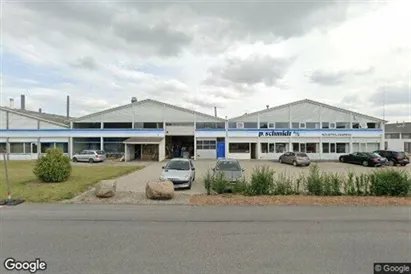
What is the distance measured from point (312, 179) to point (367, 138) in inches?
1213

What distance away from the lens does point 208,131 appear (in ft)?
126

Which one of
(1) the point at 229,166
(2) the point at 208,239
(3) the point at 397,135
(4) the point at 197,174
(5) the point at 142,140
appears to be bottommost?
(4) the point at 197,174

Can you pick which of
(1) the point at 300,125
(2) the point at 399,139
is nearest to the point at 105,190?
(1) the point at 300,125

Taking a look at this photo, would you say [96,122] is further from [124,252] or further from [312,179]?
[124,252]

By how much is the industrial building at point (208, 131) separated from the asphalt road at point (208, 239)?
28.8 metres

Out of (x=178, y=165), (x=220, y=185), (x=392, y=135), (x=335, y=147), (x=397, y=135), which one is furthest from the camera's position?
(x=392, y=135)

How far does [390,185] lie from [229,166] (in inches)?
319

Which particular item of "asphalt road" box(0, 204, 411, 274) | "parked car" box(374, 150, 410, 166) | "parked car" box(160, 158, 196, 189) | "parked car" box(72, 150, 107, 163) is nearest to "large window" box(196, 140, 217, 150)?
"parked car" box(72, 150, 107, 163)

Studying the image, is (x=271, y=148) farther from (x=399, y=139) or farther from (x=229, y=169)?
(x=399, y=139)

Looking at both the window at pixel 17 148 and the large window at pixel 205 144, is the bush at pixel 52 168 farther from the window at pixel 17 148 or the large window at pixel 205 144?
the window at pixel 17 148
